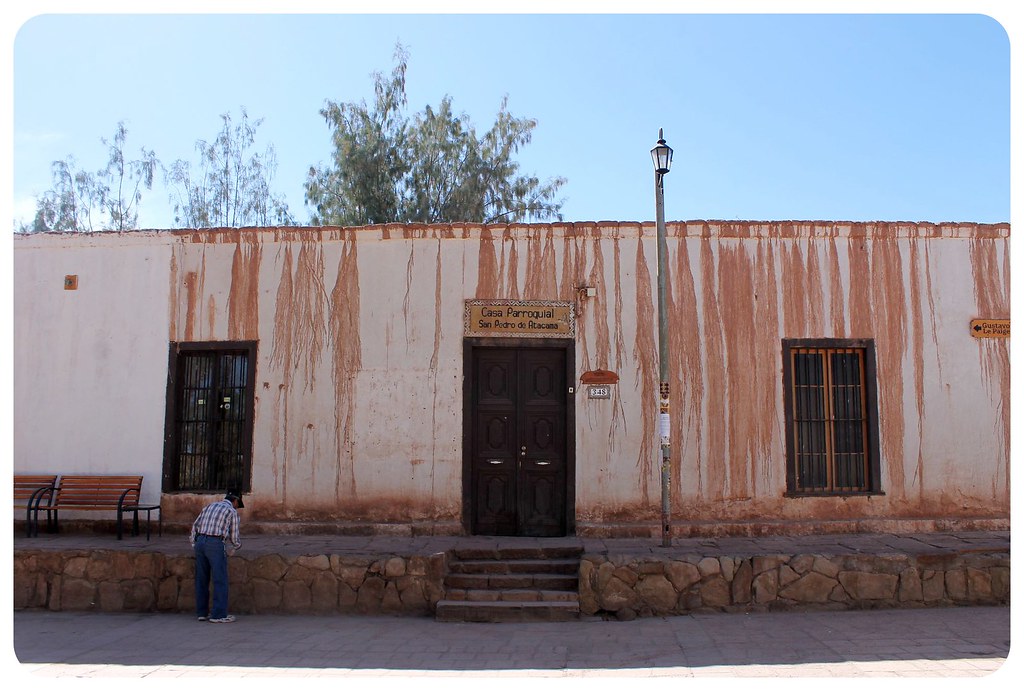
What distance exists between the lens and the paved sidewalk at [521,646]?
6023 millimetres

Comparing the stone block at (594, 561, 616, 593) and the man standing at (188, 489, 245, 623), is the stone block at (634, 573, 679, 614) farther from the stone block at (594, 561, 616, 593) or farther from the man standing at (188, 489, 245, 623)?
the man standing at (188, 489, 245, 623)

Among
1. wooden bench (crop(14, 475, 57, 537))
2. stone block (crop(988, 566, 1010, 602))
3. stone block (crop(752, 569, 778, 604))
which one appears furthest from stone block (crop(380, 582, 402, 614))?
stone block (crop(988, 566, 1010, 602))

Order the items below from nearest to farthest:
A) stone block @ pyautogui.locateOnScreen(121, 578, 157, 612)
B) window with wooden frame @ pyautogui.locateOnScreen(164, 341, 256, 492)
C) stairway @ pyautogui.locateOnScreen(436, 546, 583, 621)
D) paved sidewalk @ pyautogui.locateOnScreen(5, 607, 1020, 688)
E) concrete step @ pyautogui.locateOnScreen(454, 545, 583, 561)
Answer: paved sidewalk @ pyautogui.locateOnScreen(5, 607, 1020, 688) → stairway @ pyautogui.locateOnScreen(436, 546, 583, 621) → stone block @ pyautogui.locateOnScreen(121, 578, 157, 612) → concrete step @ pyautogui.locateOnScreen(454, 545, 583, 561) → window with wooden frame @ pyautogui.locateOnScreen(164, 341, 256, 492)

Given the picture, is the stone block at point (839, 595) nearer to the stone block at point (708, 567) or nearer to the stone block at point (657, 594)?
the stone block at point (708, 567)

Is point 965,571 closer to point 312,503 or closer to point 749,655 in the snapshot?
point 749,655

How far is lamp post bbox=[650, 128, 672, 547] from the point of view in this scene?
29.0ft

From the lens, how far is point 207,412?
9992 mm

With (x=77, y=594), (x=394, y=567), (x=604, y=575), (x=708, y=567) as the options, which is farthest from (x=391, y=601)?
(x=77, y=594)

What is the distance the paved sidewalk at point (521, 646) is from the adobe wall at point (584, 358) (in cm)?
200

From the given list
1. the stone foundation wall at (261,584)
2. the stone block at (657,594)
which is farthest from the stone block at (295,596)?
the stone block at (657,594)

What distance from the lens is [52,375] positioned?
33.0 feet

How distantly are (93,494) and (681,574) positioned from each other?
257 inches

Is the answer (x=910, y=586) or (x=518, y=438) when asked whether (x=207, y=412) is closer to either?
(x=518, y=438)

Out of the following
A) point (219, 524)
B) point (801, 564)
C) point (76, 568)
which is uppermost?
point (219, 524)
